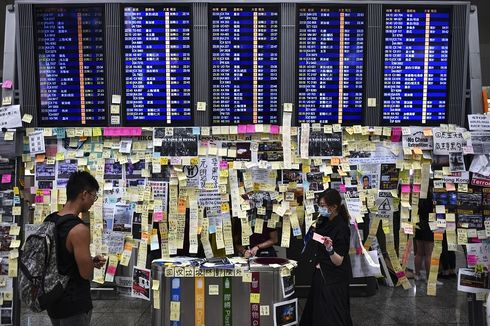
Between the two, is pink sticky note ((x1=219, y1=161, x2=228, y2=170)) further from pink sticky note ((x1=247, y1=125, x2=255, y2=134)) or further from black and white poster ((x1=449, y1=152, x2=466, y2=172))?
black and white poster ((x1=449, y1=152, x2=466, y2=172))

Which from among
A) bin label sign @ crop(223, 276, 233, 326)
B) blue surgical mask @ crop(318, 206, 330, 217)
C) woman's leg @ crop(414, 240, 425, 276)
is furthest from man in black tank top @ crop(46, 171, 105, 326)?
woman's leg @ crop(414, 240, 425, 276)

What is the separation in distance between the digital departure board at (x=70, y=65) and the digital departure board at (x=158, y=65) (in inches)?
11.0

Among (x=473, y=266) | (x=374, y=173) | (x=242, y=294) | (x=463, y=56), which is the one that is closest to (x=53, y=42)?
(x=242, y=294)

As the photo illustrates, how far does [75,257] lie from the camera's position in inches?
127

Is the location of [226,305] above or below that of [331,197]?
below

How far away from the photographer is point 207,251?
4.80 meters

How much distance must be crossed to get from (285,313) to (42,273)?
2400 millimetres

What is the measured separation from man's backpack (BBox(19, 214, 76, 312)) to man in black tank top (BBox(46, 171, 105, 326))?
5 centimetres

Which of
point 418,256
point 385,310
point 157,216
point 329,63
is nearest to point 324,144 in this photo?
point 329,63

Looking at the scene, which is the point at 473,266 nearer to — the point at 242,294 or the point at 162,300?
the point at 242,294

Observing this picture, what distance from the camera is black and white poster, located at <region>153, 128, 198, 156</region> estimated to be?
4.54 m

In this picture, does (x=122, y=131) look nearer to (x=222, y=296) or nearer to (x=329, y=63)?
(x=222, y=296)

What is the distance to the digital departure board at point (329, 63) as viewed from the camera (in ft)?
15.0

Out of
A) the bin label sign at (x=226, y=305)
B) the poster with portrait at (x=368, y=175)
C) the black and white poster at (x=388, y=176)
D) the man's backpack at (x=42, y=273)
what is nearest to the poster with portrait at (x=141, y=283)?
the bin label sign at (x=226, y=305)
